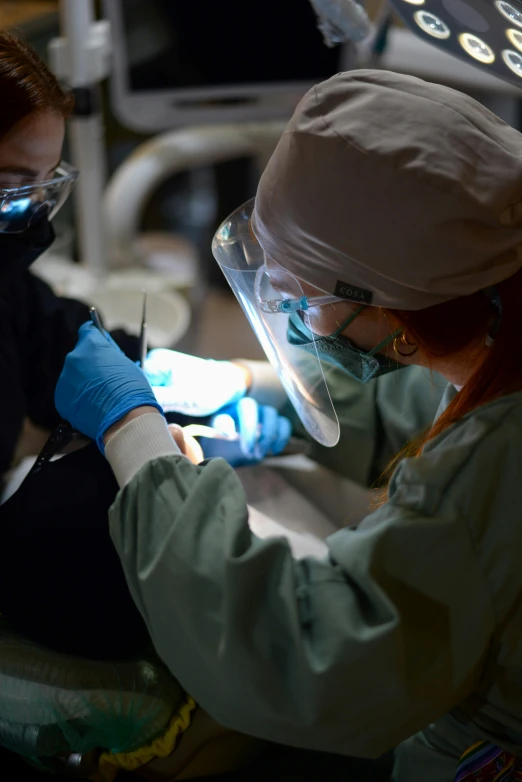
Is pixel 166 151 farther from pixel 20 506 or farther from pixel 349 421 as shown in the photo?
pixel 20 506

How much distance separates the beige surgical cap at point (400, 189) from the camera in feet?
2.28

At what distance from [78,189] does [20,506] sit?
0.99 meters

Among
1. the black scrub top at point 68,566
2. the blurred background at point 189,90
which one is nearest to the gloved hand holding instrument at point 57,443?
the black scrub top at point 68,566

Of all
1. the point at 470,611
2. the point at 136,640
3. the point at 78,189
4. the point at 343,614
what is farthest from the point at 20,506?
the point at 78,189

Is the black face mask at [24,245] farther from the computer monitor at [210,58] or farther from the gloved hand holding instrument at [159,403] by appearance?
the computer monitor at [210,58]

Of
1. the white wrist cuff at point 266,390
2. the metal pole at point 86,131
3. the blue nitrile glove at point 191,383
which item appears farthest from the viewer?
the metal pole at point 86,131

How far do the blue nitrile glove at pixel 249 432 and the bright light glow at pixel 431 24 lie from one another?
2.00 ft

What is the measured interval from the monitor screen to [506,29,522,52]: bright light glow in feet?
3.06

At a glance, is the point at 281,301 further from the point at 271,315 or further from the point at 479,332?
the point at 479,332

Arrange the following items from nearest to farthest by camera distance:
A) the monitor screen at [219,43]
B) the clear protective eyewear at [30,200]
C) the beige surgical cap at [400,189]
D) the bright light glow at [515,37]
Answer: the beige surgical cap at [400,189]
the bright light glow at [515,37]
the clear protective eyewear at [30,200]
the monitor screen at [219,43]

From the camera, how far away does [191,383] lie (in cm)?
120

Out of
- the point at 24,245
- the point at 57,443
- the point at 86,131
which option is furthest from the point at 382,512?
the point at 86,131

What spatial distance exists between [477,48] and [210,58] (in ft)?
3.37

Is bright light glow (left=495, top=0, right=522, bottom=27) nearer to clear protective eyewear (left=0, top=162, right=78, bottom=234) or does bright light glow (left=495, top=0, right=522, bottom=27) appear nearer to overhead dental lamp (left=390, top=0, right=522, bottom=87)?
overhead dental lamp (left=390, top=0, right=522, bottom=87)
